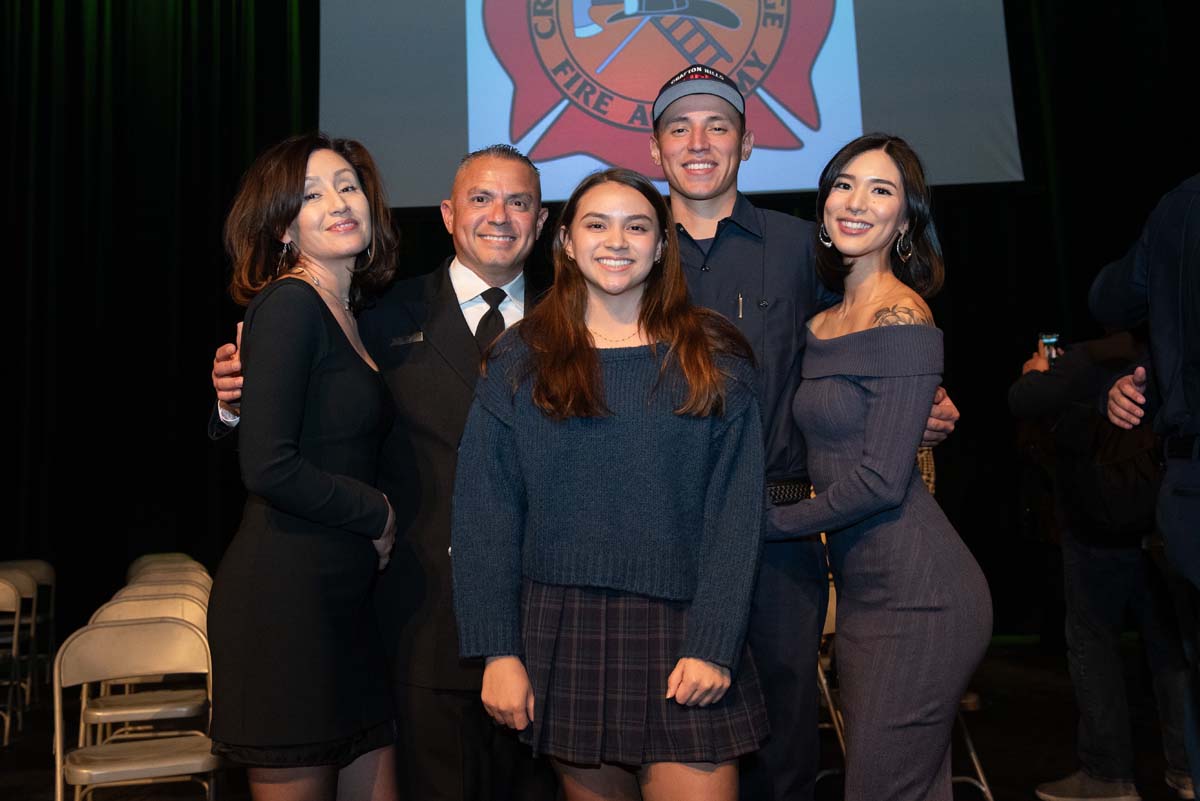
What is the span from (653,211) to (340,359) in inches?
27.0

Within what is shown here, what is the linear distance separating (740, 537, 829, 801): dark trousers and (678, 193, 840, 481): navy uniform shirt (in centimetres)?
21

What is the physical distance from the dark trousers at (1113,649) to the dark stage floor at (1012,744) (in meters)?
0.20

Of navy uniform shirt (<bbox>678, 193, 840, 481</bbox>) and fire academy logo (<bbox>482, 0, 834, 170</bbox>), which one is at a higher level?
fire academy logo (<bbox>482, 0, 834, 170</bbox>)

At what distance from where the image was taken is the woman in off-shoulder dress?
6.67ft

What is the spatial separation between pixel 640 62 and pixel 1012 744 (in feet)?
12.1

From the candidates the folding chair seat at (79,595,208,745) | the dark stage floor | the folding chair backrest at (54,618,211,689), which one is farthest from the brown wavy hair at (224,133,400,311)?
the dark stage floor

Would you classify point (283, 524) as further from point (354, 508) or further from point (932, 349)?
point (932, 349)

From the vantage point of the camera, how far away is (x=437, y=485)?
2.32m

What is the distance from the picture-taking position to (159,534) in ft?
21.7

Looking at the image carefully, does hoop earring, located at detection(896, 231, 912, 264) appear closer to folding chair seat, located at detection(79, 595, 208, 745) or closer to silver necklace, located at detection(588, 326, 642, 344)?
silver necklace, located at detection(588, 326, 642, 344)

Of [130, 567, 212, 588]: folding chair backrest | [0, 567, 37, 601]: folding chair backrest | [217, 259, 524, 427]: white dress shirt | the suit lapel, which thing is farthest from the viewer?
[0, 567, 37, 601]: folding chair backrest

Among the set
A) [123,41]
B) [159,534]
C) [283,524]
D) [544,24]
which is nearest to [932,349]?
[283,524]

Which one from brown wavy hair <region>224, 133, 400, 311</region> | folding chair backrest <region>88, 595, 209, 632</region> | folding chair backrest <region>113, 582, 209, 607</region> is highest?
brown wavy hair <region>224, 133, 400, 311</region>

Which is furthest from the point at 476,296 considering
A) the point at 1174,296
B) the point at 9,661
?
the point at 9,661
